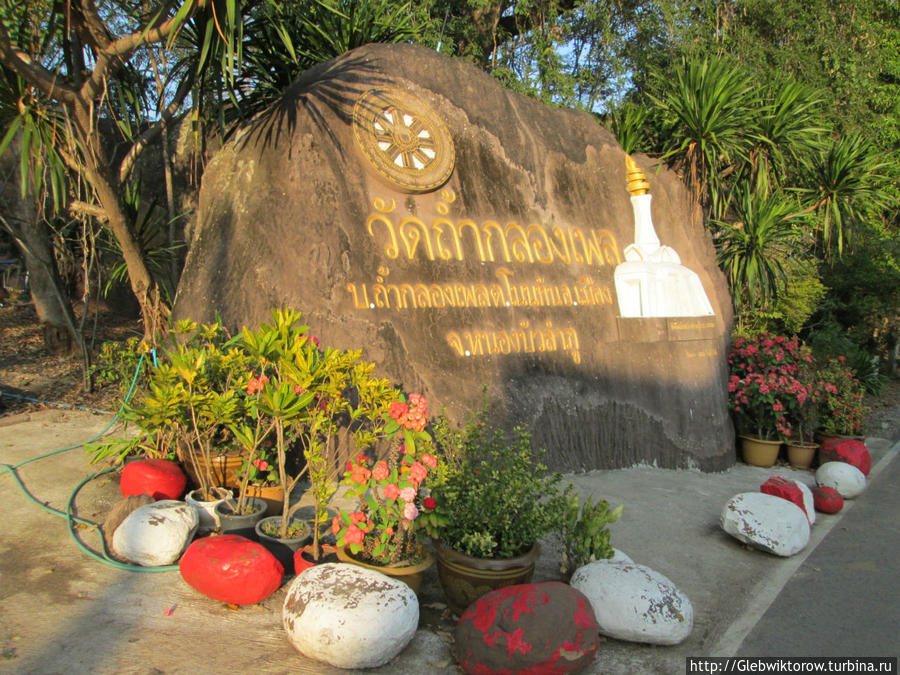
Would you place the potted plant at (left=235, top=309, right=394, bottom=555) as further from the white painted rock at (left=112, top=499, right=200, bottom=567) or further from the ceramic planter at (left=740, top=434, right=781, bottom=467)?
the ceramic planter at (left=740, top=434, right=781, bottom=467)

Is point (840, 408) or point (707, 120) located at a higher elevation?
point (707, 120)

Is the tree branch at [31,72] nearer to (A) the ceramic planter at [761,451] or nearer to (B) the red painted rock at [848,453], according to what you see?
(A) the ceramic planter at [761,451]

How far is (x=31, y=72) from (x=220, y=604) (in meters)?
4.79

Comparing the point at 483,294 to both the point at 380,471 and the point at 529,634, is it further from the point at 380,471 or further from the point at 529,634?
the point at 529,634

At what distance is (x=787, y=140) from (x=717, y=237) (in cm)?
174

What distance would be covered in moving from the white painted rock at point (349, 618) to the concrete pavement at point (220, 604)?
13 centimetres

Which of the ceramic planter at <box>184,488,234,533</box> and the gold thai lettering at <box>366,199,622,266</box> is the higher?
the gold thai lettering at <box>366,199,622,266</box>

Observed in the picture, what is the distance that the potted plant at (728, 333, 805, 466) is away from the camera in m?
8.39

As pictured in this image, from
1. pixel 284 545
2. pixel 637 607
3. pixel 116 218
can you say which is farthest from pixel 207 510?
pixel 116 218

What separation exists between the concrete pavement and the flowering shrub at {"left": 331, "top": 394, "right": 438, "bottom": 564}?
455mm

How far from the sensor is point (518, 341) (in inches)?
275

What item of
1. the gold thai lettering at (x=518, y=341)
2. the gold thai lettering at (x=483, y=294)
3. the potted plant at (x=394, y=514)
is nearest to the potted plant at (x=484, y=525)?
the potted plant at (x=394, y=514)

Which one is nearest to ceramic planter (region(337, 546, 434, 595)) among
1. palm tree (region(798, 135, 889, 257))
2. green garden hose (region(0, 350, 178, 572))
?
green garden hose (region(0, 350, 178, 572))

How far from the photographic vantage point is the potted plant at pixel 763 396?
8.39 metres
